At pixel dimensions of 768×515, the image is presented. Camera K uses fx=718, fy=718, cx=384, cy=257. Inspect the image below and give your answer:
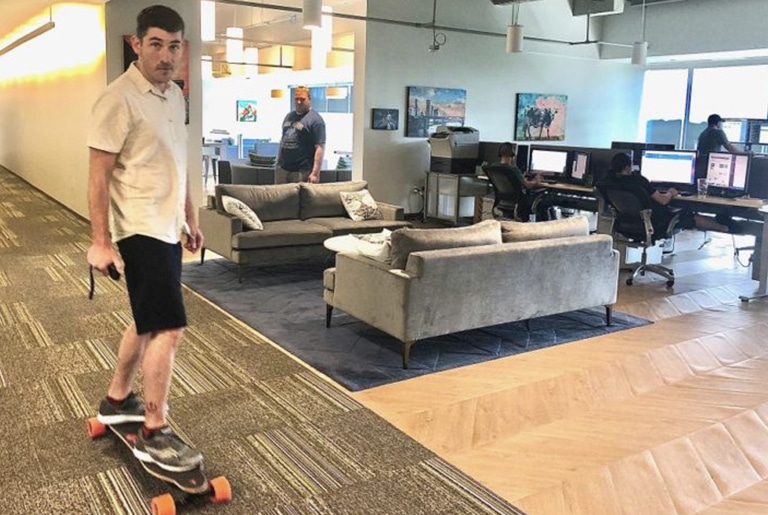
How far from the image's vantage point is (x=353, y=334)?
4.54m

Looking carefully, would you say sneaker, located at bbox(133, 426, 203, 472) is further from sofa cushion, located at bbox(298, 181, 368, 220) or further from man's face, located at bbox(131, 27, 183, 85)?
sofa cushion, located at bbox(298, 181, 368, 220)

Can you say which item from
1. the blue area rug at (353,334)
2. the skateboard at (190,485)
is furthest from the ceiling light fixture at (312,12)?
the skateboard at (190,485)

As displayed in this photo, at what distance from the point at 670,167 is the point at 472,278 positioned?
12.9 ft

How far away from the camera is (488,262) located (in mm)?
4148

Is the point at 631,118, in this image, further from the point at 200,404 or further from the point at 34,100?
the point at 200,404

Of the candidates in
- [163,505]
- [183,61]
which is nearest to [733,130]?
[183,61]

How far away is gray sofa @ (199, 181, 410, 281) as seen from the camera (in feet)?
19.0

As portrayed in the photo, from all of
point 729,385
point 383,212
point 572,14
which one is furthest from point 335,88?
point 729,385

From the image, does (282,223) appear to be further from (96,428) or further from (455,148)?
(455,148)

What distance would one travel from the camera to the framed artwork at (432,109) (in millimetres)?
9688

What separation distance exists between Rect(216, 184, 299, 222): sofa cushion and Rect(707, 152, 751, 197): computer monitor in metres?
3.88

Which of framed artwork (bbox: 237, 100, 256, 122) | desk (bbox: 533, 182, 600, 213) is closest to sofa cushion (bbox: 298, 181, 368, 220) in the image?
desk (bbox: 533, 182, 600, 213)

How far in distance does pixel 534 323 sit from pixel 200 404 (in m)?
2.50

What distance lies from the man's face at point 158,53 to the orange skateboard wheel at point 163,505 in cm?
142
